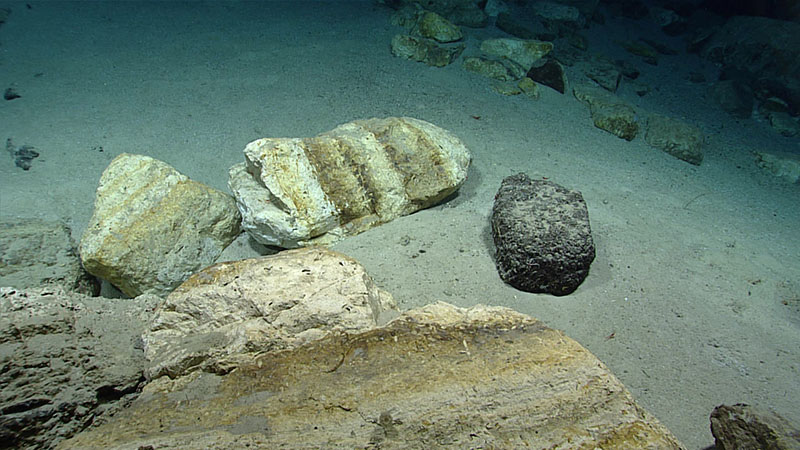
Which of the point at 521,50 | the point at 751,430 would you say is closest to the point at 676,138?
the point at 521,50

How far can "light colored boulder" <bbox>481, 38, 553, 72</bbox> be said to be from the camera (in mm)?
5207

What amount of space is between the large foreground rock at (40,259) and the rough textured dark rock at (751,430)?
3.53m

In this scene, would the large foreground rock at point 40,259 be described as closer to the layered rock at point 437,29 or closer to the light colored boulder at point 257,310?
the light colored boulder at point 257,310

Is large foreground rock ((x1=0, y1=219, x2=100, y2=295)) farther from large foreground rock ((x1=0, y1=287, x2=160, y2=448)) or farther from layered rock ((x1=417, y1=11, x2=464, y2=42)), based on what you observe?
layered rock ((x1=417, y1=11, x2=464, y2=42))

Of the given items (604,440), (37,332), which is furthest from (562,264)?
(37,332)

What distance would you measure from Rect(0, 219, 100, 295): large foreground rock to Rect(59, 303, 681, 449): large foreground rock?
157 centimetres

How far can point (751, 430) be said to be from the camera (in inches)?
68.5

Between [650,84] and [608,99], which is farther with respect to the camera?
[650,84]

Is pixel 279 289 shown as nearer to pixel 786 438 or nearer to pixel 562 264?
pixel 562 264

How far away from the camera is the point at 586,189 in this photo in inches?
143

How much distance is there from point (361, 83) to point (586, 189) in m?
2.50

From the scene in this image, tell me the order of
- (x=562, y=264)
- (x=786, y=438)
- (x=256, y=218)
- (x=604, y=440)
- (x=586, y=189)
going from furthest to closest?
(x=586, y=189) < (x=256, y=218) < (x=562, y=264) < (x=786, y=438) < (x=604, y=440)

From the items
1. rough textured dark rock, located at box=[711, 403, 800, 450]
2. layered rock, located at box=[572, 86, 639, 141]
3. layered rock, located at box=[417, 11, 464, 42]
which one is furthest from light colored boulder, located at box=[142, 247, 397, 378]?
layered rock, located at box=[417, 11, 464, 42]

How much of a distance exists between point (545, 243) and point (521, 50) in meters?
3.48
